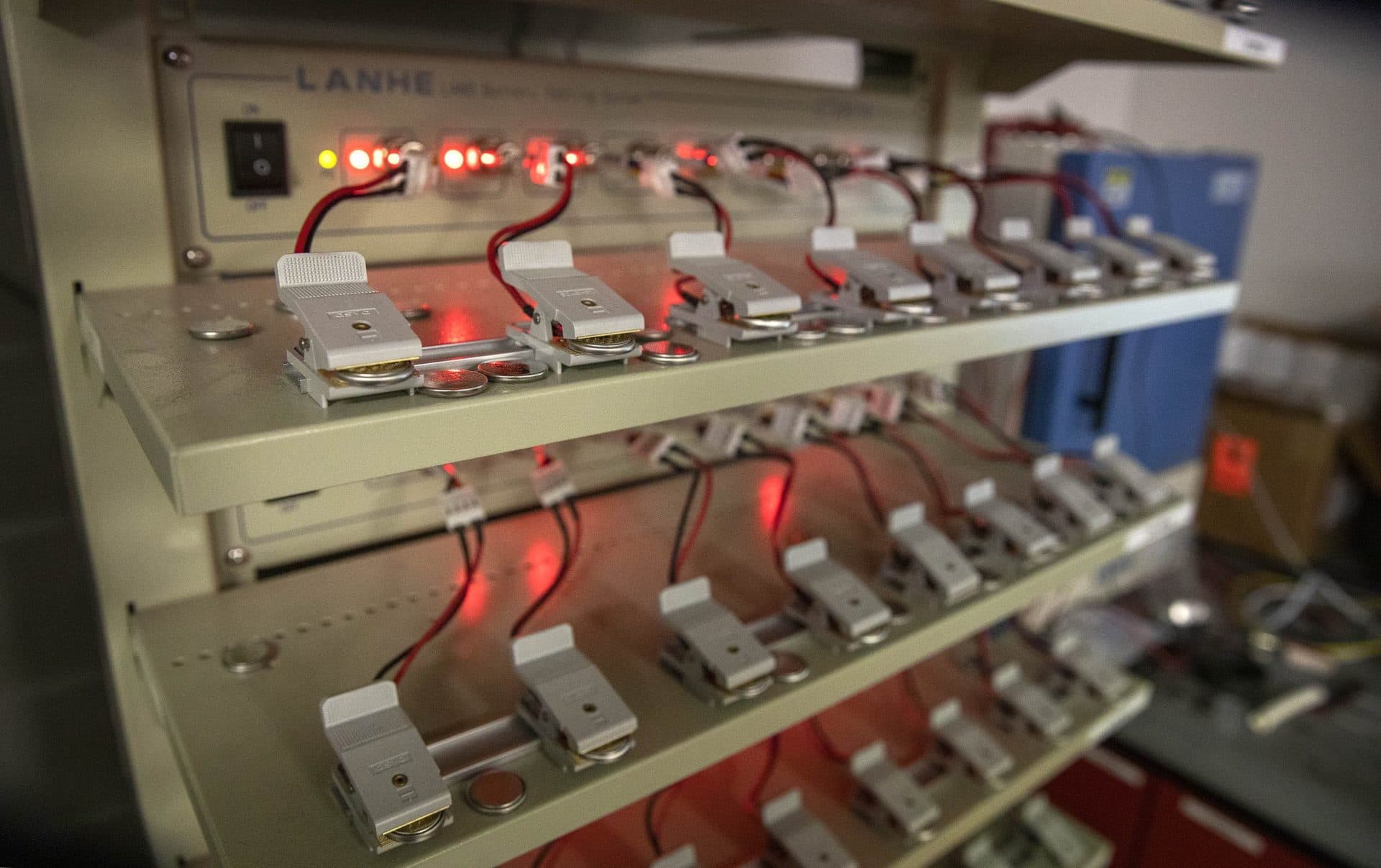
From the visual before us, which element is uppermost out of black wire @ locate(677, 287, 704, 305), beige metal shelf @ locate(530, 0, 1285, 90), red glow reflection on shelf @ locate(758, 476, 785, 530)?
beige metal shelf @ locate(530, 0, 1285, 90)

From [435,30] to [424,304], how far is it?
0.57 meters

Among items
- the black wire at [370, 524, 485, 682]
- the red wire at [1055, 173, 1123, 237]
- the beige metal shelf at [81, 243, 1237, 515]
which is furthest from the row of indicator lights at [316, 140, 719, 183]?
the red wire at [1055, 173, 1123, 237]

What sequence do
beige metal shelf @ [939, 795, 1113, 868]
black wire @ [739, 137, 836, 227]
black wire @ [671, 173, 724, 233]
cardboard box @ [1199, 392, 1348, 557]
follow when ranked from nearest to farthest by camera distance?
black wire @ [671, 173, 724, 233] < black wire @ [739, 137, 836, 227] < beige metal shelf @ [939, 795, 1113, 868] < cardboard box @ [1199, 392, 1348, 557]

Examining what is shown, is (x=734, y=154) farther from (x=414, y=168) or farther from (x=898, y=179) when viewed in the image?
(x=414, y=168)

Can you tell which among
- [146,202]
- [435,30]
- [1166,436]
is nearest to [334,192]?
[146,202]

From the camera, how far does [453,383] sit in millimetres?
484

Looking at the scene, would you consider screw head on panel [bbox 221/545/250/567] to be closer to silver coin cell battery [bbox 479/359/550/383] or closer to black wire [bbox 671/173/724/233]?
silver coin cell battery [bbox 479/359/550/383]

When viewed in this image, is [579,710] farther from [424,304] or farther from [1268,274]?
[1268,274]

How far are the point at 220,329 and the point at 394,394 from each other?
181 millimetres

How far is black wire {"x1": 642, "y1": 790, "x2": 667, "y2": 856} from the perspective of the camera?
846 mm

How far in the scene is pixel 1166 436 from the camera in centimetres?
175

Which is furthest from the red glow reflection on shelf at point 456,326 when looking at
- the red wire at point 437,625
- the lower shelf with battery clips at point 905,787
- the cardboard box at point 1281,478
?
the cardboard box at point 1281,478

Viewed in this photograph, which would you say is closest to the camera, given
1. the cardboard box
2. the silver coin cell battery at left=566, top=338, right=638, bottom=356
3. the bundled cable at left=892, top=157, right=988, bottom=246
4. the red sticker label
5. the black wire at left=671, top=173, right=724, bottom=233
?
the silver coin cell battery at left=566, top=338, right=638, bottom=356

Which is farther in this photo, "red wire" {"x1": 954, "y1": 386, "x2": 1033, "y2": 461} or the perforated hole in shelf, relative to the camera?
"red wire" {"x1": 954, "y1": 386, "x2": 1033, "y2": 461}
